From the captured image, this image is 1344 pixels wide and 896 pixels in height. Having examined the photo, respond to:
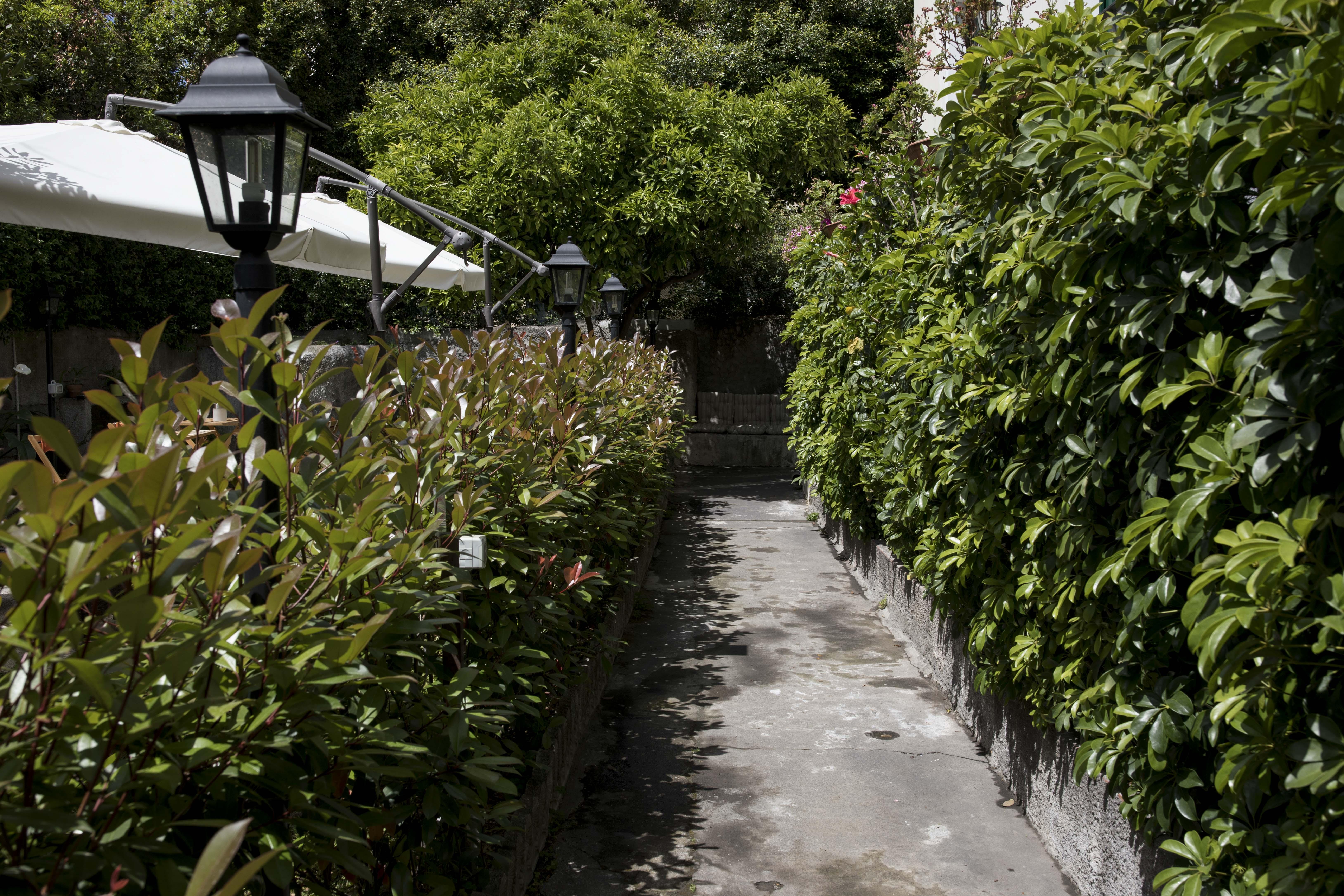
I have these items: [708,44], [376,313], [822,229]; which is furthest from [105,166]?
[708,44]

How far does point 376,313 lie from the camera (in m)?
6.38

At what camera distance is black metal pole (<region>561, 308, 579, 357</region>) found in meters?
8.62

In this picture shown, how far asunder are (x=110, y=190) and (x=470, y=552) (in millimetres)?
4610

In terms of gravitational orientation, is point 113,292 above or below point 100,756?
above

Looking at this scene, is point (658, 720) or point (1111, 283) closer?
point (1111, 283)

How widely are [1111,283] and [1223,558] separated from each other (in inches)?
37.2

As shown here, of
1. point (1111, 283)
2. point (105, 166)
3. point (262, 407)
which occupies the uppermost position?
point (105, 166)

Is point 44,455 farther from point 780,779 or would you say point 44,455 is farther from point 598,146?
point 598,146

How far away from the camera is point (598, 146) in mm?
14758

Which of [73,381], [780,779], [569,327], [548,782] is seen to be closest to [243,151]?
[548,782]

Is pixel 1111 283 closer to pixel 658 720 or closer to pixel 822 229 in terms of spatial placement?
pixel 658 720

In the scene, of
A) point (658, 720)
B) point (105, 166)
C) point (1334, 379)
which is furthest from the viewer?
point (105, 166)

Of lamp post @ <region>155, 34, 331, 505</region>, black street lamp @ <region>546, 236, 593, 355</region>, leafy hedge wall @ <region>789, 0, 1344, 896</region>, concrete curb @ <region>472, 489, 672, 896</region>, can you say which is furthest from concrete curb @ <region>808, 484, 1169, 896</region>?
black street lamp @ <region>546, 236, 593, 355</region>

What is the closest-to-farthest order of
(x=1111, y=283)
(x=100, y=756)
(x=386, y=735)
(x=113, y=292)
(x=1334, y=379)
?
(x=100, y=756)
(x=386, y=735)
(x=1334, y=379)
(x=1111, y=283)
(x=113, y=292)
